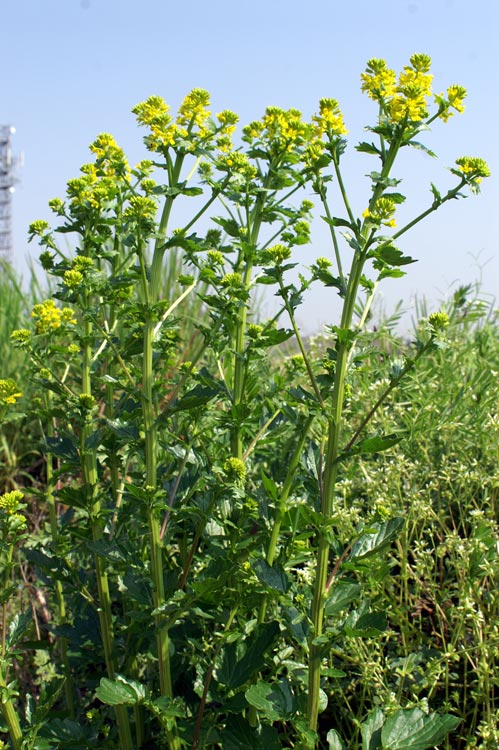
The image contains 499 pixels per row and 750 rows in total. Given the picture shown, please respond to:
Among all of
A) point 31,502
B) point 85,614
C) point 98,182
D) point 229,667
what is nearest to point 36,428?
point 31,502

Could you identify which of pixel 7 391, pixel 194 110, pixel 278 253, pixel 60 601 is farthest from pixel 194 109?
pixel 60 601

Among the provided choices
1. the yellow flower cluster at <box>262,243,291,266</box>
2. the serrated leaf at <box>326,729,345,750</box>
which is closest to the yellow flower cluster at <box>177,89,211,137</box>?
the yellow flower cluster at <box>262,243,291,266</box>

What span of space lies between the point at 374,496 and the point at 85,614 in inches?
42.4

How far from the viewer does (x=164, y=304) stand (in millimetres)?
1944

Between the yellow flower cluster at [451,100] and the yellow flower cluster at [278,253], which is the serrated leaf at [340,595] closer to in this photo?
the yellow flower cluster at [278,253]

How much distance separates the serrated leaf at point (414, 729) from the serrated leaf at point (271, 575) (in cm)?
45

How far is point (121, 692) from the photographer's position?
181 cm

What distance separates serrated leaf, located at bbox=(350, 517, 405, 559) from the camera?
5.92ft

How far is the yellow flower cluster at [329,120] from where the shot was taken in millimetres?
1791

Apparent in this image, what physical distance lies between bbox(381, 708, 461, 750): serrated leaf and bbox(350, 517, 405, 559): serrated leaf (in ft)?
1.38

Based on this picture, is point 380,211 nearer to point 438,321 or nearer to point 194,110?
point 438,321

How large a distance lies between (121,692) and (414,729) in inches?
29.2

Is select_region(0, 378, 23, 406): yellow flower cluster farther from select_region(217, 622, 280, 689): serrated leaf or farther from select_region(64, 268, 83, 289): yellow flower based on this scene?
select_region(217, 622, 280, 689): serrated leaf

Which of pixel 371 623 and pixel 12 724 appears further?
pixel 12 724
